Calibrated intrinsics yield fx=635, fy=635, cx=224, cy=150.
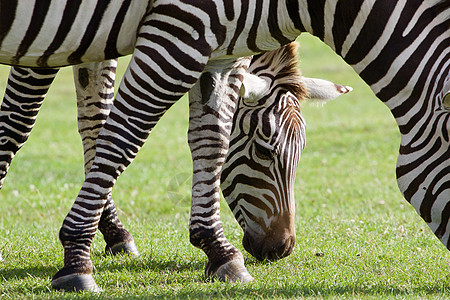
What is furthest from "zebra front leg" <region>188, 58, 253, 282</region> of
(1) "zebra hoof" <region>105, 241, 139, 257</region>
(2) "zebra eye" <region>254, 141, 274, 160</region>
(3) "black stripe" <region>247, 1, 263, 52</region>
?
(1) "zebra hoof" <region>105, 241, 139, 257</region>

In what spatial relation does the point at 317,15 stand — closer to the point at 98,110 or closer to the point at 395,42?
the point at 395,42

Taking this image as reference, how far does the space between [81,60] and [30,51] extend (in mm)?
337

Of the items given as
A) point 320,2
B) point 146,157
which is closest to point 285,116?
point 320,2


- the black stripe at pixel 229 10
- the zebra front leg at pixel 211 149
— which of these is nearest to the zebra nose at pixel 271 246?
the zebra front leg at pixel 211 149

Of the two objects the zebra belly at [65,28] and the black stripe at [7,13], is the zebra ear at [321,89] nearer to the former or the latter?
the zebra belly at [65,28]

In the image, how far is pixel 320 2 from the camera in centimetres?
399

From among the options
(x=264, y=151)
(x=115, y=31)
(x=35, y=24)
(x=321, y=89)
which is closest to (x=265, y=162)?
(x=264, y=151)

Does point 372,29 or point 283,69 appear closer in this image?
point 372,29

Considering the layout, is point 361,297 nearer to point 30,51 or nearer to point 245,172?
point 245,172

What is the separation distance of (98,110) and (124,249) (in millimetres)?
1269

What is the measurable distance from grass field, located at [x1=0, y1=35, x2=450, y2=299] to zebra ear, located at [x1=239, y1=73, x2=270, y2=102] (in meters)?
1.35

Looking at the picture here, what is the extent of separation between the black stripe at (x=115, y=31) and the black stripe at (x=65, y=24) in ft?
0.82

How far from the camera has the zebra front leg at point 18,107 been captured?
17.5ft

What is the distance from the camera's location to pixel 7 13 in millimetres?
3994
